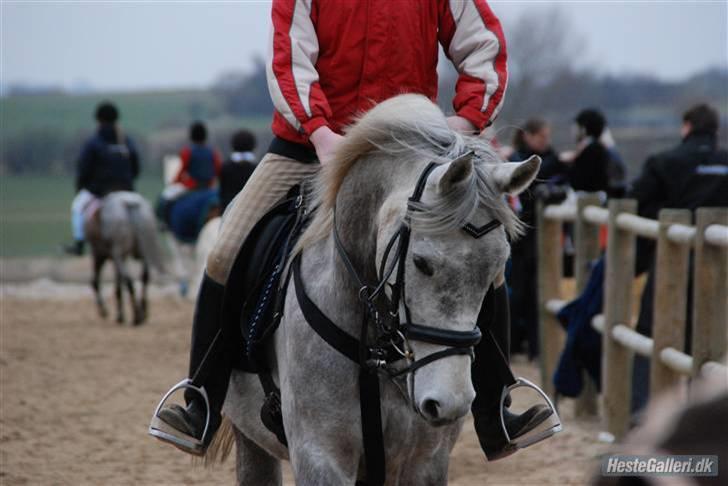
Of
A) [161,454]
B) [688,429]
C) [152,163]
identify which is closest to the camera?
[688,429]

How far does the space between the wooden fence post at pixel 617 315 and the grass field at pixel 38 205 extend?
17556mm

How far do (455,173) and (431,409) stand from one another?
0.65 metres

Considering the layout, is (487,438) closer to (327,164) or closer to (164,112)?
(327,164)

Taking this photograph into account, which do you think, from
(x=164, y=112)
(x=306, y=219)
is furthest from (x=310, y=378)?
(x=164, y=112)

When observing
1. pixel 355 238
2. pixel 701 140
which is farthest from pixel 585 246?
pixel 355 238

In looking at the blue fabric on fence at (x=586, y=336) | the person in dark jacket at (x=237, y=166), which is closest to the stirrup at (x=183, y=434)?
the blue fabric on fence at (x=586, y=336)

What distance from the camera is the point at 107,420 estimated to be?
820 cm

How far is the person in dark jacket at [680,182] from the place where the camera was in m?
7.73

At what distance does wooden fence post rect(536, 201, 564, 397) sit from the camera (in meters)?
8.88

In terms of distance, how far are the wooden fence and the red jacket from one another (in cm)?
227

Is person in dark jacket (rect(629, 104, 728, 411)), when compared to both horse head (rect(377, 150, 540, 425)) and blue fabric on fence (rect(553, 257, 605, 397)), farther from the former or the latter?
horse head (rect(377, 150, 540, 425))

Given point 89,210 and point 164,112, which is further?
point 164,112

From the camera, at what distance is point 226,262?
4.00 m

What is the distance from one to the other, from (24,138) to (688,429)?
28.5 metres
